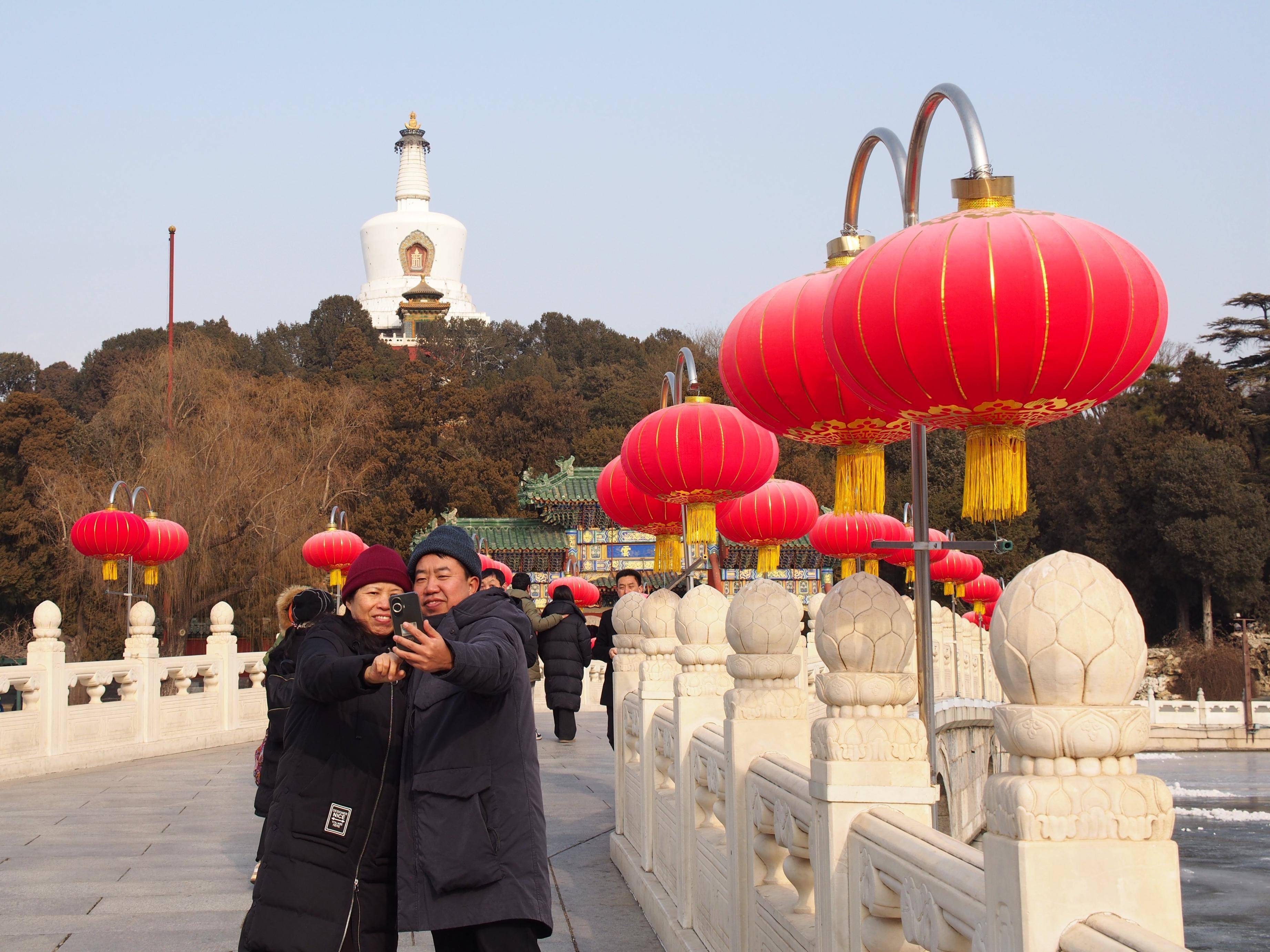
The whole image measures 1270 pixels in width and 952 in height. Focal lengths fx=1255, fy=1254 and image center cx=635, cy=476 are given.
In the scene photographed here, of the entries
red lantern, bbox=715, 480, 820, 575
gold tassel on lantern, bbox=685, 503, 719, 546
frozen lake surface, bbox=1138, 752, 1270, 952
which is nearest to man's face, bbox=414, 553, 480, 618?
gold tassel on lantern, bbox=685, 503, 719, 546

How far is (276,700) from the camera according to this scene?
153 inches

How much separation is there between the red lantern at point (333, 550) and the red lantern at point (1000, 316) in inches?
511

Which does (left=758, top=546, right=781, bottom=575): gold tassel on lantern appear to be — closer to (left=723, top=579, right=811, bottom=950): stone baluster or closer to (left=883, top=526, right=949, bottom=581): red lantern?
(left=883, top=526, right=949, bottom=581): red lantern

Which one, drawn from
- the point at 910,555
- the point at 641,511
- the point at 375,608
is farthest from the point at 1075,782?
the point at 910,555

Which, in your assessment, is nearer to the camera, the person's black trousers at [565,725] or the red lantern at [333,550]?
the person's black trousers at [565,725]

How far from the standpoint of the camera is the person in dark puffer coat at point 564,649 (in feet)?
30.3

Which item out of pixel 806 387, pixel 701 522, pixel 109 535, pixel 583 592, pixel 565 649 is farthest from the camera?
pixel 583 592

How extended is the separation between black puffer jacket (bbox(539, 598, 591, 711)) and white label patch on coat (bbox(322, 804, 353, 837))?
658 cm

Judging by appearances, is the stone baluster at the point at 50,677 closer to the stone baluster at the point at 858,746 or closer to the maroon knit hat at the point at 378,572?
the maroon knit hat at the point at 378,572

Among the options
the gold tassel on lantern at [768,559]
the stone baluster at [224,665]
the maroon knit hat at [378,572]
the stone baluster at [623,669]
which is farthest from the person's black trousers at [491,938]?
the stone baluster at [224,665]

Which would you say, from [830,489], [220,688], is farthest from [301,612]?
[830,489]

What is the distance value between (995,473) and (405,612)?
178 centimetres

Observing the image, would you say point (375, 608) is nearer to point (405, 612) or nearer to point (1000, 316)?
point (405, 612)

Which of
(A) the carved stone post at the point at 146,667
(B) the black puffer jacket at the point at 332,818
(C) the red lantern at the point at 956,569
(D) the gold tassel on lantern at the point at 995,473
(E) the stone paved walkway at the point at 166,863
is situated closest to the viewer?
(B) the black puffer jacket at the point at 332,818
